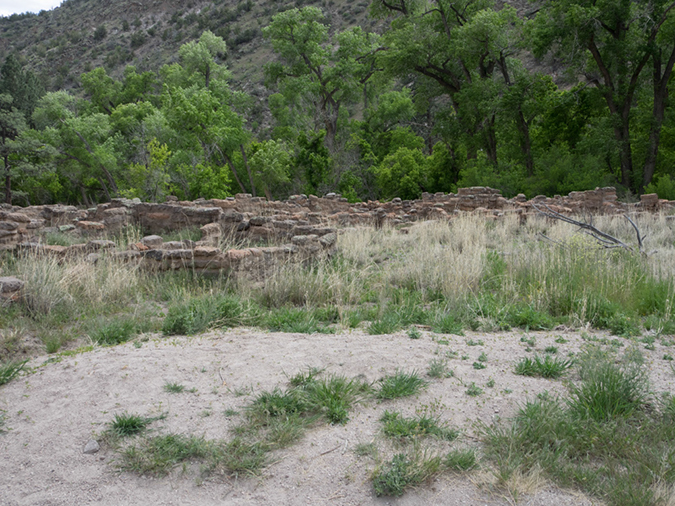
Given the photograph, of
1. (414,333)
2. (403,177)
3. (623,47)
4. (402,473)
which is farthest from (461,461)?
(403,177)

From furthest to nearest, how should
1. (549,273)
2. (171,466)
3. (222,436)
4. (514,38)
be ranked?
(514,38)
(549,273)
(222,436)
(171,466)

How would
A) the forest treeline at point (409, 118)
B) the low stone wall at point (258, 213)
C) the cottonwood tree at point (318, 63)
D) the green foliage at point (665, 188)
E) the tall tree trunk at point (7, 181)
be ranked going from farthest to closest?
the cottonwood tree at point (318, 63) → the tall tree trunk at point (7, 181) → the forest treeline at point (409, 118) → the green foliage at point (665, 188) → the low stone wall at point (258, 213)

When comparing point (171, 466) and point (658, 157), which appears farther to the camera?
point (658, 157)

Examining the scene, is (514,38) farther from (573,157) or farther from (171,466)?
(171,466)

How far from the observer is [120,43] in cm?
8444

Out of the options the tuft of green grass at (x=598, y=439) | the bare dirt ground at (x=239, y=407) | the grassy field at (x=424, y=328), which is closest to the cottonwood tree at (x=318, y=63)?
the grassy field at (x=424, y=328)

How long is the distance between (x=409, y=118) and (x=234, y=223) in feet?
109

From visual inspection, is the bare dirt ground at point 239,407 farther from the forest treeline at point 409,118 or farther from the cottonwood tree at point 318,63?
the cottonwood tree at point 318,63

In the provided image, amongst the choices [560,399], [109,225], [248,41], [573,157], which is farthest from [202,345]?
[248,41]

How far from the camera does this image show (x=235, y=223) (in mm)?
11453

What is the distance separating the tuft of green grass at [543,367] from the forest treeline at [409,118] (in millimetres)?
19215

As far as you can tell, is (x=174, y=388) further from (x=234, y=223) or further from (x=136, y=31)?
(x=136, y=31)

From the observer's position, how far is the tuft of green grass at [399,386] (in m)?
3.69

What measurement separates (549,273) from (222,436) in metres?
5.12
